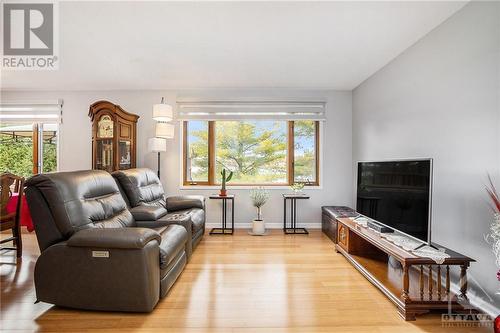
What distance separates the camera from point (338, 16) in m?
2.29

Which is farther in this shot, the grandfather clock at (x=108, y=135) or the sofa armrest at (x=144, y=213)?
the grandfather clock at (x=108, y=135)

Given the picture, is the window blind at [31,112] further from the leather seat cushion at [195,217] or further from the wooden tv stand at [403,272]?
the wooden tv stand at [403,272]

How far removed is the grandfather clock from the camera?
3.96 m

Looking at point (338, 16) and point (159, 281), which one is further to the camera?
point (338, 16)

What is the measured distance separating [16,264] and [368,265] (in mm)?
3778

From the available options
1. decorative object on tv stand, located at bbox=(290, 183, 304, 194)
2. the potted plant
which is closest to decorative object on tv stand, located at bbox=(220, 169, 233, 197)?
the potted plant

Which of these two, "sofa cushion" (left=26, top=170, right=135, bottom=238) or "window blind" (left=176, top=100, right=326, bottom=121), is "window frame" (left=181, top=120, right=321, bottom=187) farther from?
"sofa cushion" (left=26, top=170, right=135, bottom=238)

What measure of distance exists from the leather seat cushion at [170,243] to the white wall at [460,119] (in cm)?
241

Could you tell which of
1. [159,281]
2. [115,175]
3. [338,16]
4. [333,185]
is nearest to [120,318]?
[159,281]

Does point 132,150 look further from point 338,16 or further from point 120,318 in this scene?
point 338,16

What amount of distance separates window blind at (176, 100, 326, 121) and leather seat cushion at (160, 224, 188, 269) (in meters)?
2.36

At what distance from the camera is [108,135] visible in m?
4.01

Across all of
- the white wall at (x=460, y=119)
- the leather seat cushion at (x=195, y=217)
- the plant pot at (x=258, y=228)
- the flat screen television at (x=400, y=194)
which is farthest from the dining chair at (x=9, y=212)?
the white wall at (x=460, y=119)

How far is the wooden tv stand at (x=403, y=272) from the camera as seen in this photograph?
188 cm
